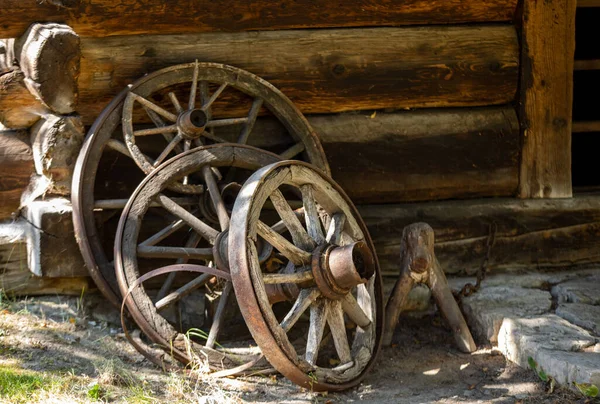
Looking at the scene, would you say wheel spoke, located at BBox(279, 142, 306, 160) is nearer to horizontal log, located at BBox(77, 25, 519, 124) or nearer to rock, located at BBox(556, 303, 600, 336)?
horizontal log, located at BBox(77, 25, 519, 124)

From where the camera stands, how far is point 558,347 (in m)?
3.87

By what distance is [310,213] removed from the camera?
387cm

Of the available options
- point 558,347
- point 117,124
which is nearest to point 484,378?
point 558,347

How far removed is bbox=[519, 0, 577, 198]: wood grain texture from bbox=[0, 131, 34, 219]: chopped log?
9.36ft

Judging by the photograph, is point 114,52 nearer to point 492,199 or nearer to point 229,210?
point 229,210

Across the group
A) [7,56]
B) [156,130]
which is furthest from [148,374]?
[7,56]

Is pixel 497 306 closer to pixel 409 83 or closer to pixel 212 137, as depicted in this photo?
pixel 409 83

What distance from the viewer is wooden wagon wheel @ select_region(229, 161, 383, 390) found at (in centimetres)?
332

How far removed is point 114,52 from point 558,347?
2.63 meters

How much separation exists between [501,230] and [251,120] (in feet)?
5.54

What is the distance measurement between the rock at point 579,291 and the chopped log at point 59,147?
9.02 ft

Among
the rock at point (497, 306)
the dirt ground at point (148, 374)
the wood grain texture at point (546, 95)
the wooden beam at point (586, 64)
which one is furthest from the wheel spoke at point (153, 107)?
the wooden beam at point (586, 64)

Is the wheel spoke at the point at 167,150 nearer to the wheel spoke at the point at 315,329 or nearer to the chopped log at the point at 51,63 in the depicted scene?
the chopped log at the point at 51,63

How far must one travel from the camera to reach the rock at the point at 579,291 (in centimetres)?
452
